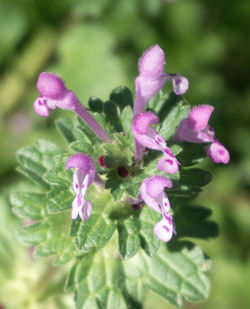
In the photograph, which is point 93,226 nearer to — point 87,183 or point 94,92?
point 87,183

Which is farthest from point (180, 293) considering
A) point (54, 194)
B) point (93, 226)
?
point (54, 194)

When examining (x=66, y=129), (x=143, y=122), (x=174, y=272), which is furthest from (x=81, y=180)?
(x=174, y=272)

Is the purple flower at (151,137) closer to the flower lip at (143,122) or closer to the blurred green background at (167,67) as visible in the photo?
the flower lip at (143,122)

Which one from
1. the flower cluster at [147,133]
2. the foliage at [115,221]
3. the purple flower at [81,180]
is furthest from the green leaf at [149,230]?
the purple flower at [81,180]

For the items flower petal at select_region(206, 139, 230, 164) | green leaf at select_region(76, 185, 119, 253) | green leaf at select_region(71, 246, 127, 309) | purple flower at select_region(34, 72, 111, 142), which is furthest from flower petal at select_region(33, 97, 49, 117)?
green leaf at select_region(71, 246, 127, 309)

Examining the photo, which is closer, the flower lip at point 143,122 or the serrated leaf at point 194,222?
the flower lip at point 143,122

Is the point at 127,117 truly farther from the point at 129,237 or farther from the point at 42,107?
the point at 129,237
